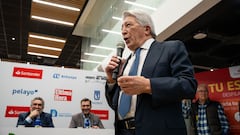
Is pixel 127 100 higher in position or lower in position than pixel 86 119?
higher

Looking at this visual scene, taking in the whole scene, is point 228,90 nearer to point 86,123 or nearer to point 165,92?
point 86,123

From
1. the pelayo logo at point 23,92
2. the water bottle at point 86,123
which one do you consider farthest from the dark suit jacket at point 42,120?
the water bottle at point 86,123

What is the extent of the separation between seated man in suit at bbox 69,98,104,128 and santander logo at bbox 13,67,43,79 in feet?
2.63

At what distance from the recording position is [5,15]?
606cm

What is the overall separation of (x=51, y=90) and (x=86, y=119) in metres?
0.71

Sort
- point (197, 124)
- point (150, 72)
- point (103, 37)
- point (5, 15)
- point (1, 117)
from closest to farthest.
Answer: point (150, 72)
point (1, 117)
point (197, 124)
point (103, 37)
point (5, 15)

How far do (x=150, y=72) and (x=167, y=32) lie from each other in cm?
273

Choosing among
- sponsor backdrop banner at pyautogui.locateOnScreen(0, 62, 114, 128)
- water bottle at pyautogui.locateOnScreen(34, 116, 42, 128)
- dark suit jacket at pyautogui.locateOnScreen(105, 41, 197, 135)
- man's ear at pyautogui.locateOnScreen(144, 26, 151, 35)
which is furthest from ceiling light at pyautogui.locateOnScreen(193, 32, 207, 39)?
dark suit jacket at pyautogui.locateOnScreen(105, 41, 197, 135)

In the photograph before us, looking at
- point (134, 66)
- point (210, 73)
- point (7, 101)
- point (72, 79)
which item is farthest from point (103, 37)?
point (134, 66)

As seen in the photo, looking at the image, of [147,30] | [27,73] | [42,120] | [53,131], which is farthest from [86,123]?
[147,30]

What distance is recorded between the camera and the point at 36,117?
317 cm

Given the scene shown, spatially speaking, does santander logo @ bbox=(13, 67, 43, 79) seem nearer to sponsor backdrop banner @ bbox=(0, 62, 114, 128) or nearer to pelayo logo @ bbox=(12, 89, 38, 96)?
sponsor backdrop banner @ bbox=(0, 62, 114, 128)

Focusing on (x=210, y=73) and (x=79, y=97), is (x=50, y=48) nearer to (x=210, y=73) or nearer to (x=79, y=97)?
(x=79, y=97)

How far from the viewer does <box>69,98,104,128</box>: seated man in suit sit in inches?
135
